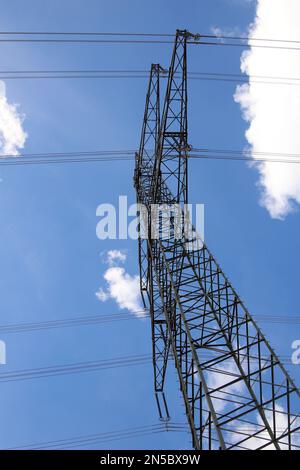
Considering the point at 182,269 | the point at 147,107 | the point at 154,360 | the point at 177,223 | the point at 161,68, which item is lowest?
the point at 154,360

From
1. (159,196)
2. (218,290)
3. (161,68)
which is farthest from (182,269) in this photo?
(161,68)

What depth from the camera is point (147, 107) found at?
25.9 m

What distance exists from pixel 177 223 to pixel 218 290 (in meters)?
5.59

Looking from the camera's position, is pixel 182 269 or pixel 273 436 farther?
pixel 182 269

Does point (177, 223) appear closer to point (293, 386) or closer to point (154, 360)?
point (154, 360)

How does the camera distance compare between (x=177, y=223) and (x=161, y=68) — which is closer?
(x=177, y=223)

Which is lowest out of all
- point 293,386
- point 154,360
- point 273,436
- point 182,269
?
point 273,436

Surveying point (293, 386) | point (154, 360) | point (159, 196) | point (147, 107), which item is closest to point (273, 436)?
point (293, 386)

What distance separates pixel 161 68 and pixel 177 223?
10765 millimetres

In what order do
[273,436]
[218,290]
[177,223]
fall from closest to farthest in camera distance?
1. [273,436]
2. [218,290]
3. [177,223]

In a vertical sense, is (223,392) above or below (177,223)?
below

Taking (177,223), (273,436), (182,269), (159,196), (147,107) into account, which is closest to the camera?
(273,436)
